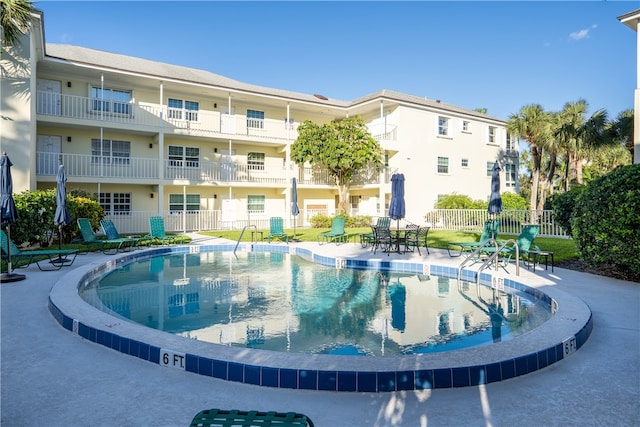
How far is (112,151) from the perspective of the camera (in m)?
21.7

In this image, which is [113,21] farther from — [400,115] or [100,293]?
[400,115]

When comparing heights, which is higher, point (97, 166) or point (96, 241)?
point (97, 166)

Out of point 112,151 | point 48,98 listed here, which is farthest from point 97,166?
point 48,98

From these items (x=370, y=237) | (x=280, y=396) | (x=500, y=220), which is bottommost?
(x=280, y=396)

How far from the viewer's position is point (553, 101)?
31.4 m

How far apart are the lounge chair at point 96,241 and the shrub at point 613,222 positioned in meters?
13.5

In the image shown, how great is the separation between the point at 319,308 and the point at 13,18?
15120 millimetres

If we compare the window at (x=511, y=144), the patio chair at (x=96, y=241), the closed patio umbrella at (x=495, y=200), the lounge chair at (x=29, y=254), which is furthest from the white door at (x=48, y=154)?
the window at (x=511, y=144)

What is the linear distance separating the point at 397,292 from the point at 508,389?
16.3ft

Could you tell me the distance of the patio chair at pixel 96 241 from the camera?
13383 millimetres

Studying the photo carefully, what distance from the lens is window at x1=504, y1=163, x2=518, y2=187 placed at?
32.2 metres

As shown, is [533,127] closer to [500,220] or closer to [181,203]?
[500,220]

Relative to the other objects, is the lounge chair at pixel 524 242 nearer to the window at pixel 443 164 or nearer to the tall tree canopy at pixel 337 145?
the tall tree canopy at pixel 337 145

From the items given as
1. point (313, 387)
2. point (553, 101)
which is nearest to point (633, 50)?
point (553, 101)
